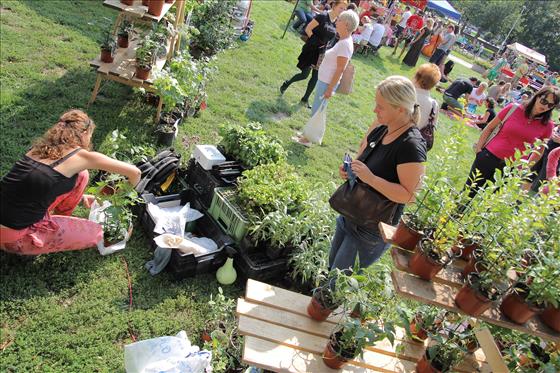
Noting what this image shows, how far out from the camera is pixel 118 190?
11.6ft

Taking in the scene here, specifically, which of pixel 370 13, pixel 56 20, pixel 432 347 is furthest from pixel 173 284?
pixel 370 13

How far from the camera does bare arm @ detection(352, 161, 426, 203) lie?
257 cm

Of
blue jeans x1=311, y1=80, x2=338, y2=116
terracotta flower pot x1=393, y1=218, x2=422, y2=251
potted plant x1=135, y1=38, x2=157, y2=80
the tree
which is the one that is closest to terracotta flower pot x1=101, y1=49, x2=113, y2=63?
potted plant x1=135, y1=38, x2=157, y2=80

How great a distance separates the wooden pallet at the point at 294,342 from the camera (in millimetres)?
2355

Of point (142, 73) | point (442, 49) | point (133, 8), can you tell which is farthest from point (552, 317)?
point (442, 49)

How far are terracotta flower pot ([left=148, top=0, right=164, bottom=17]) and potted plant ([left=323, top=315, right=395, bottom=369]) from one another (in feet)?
13.9

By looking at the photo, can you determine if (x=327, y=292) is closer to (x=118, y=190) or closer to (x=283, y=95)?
(x=118, y=190)

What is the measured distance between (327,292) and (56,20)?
271 inches

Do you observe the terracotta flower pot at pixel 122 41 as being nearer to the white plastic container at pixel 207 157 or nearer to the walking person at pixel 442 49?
the white plastic container at pixel 207 157

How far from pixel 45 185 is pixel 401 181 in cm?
240

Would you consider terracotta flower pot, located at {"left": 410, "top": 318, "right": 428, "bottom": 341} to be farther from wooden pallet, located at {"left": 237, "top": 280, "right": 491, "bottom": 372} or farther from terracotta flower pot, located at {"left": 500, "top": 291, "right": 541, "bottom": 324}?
terracotta flower pot, located at {"left": 500, "top": 291, "right": 541, "bottom": 324}

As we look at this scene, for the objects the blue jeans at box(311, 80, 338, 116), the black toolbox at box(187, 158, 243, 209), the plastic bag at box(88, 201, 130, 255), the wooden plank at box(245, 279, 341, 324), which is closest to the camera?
the wooden plank at box(245, 279, 341, 324)

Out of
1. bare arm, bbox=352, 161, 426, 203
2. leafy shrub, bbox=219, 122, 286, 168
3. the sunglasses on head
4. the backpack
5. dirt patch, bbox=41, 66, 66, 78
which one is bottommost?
dirt patch, bbox=41, 66, 66, 78

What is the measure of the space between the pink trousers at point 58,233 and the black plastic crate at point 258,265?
1.22 metres
